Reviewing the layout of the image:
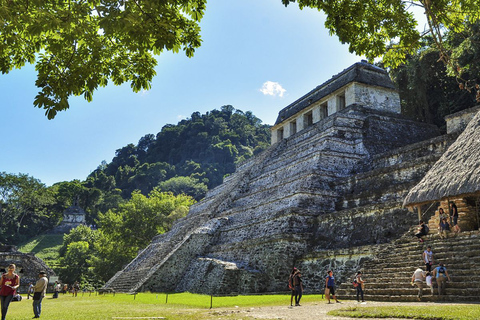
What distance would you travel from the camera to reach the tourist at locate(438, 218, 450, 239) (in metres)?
9.22

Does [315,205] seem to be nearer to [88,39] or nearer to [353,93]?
[353,93]

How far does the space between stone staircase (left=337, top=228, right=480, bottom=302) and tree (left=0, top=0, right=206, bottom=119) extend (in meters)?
6.39

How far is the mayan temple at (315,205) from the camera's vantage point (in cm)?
1191

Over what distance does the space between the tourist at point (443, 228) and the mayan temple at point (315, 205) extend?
111cm

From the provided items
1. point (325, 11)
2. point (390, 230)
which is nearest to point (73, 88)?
point (325, 11)

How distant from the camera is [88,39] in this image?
466 centimetres

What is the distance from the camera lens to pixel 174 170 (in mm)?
78562

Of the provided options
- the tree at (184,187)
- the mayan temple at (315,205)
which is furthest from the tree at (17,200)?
the mayan temple at (315,205)

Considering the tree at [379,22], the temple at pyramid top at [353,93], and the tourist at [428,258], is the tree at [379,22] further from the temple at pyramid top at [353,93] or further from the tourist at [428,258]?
the temple at pyramid top at [353,93]

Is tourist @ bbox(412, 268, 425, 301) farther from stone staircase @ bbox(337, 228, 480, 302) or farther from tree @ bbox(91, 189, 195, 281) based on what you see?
tree @ bbox(91, 189, 195, 281)

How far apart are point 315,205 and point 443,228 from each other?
16.9 feet

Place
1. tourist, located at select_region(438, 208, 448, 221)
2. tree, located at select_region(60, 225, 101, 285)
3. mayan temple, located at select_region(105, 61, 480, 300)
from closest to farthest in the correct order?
tourist, located at select_region(438, 208, 448, 221), mayan temple, located at select_region(105, 61, 480, 300), tree, located at select_region(60, 225, 101, 285)

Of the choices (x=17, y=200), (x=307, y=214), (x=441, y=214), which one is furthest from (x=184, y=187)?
(x=441, y=214)

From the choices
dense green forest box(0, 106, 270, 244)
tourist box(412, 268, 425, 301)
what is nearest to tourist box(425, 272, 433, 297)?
tourist box(412, 268, 425, 301)
